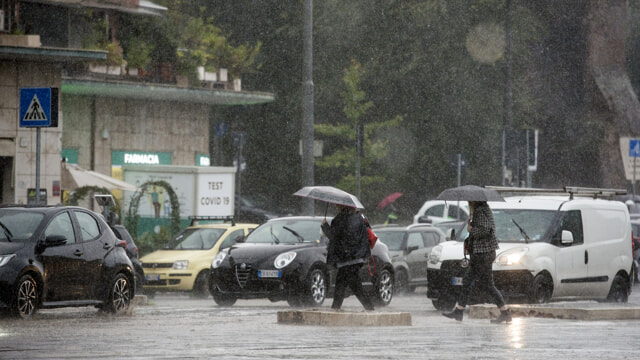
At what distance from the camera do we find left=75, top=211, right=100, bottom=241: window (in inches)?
693

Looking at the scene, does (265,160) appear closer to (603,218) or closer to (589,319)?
(603,218)

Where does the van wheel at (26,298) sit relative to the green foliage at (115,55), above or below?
below

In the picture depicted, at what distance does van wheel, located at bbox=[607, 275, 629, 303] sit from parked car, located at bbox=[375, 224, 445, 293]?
6299 mm

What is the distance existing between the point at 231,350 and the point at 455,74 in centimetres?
3912

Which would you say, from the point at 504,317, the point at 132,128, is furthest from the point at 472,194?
the point at 132,128

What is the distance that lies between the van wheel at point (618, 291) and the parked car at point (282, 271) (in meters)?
3.79

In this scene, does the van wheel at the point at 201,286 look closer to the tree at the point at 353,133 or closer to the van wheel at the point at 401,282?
the van wheel at the point at 401,282

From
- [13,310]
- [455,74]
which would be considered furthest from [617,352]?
[455,74]

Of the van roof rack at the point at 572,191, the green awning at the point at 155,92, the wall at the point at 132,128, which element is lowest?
the van roof rack at the point at 572,191

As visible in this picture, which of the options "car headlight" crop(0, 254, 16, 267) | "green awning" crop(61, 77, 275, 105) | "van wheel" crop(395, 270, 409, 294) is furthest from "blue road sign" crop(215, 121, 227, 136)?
"car headlight" crop(0, 254, 16, 267)

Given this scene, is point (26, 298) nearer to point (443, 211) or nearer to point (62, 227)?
point (62, 227)

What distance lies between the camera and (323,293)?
21.4 metres

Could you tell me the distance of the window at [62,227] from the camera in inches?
669

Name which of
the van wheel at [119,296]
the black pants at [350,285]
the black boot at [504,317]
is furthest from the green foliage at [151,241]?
the black boot at [504,317]
